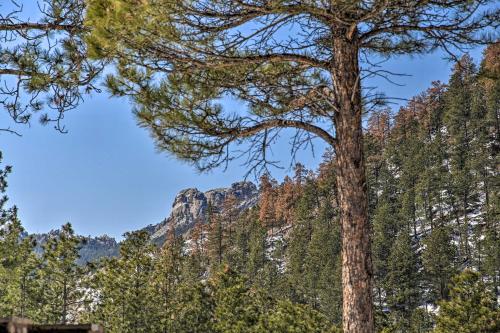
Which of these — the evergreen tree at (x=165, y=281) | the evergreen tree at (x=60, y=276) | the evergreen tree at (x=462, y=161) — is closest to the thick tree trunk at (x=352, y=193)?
the evergreen tree at (x=60, y=276)

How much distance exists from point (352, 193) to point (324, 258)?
44.9 m

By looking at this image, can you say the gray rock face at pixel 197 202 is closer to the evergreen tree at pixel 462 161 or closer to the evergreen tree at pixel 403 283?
the evergreen tree at pixel 462 161

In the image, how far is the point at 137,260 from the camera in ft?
76.5

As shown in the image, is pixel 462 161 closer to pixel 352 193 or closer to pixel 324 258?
pixel 324 258

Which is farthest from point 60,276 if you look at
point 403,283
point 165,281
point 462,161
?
point 462,161

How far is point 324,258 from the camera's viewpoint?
48.3m

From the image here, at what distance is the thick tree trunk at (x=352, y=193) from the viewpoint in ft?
14.4

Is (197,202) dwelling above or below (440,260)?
above

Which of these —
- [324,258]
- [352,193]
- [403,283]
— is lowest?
[352,193]

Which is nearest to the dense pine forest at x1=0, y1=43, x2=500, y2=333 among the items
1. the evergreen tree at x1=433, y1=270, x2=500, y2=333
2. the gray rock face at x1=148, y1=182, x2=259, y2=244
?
the evergreen tree at x1=433, y1=270, x2=500, y2=333

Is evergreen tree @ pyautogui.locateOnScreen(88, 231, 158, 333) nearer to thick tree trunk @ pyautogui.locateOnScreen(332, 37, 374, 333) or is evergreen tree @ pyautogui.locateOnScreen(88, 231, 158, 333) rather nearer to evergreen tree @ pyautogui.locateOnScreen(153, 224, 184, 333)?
evergreen tree @ pyautogui.locateOnScreen(153, 224, 184, 333)

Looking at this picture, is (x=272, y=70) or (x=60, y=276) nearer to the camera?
(x=272, y=70)

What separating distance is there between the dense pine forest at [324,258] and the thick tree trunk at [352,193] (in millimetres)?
599

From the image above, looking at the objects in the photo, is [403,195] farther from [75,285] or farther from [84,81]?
[84,81]
